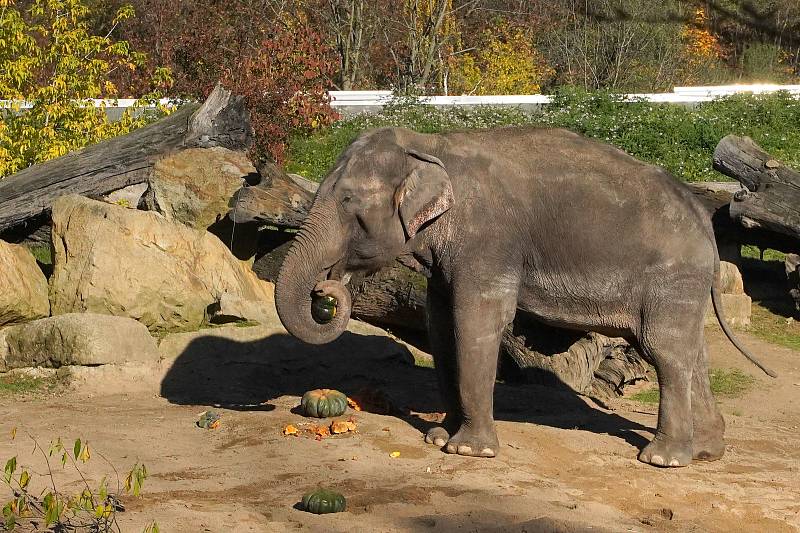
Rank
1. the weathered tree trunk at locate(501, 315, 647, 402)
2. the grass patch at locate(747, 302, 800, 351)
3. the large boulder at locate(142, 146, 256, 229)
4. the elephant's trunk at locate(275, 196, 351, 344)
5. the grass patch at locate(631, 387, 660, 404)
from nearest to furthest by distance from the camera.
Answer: the elephant's trunk at locate(275, 196, 351, 344) < the weathered tree trunk at locate(501, 315, 647, 402) < the grass patch at locate(631, 387, 660, 404) < the large boulder at locate(142, 146, 256, 229) < the grass patch at locate(747, 302, 800, 351)

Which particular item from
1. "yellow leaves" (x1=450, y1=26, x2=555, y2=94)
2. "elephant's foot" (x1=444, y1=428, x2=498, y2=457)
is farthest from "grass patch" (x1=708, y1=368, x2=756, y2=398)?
"yellow leaves" (x1=450, y1=26, x2=555, y2=94)

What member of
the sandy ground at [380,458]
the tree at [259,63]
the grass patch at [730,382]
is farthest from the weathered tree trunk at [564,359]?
the tree at [259,63]

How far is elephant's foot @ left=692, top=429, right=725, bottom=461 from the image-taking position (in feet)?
30.8

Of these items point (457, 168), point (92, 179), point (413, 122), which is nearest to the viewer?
point (457, 168)

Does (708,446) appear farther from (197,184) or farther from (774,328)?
(197,184)

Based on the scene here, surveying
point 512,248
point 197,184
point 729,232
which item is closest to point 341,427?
point 512,248

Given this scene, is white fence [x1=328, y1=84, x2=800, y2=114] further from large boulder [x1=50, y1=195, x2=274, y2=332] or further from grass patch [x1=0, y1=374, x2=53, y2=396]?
grass patch [x1=0, y1=374, x2=53, y2=396]

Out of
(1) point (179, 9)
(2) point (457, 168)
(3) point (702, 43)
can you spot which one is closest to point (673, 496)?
(2) point (457, 168)

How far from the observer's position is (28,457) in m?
8.42

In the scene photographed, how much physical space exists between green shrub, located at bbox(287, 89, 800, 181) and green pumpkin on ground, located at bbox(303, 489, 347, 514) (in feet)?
50.5

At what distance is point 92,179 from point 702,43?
2639 centimetres

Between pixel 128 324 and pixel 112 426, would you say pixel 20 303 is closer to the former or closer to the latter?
pixel 128 324

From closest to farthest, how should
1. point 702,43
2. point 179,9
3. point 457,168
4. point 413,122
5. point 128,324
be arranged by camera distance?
point 457,168 → point 128,324 → point 413,122 → point 179,9 → point 702,43

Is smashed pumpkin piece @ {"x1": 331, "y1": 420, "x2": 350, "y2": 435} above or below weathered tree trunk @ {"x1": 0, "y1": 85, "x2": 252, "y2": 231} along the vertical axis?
below
